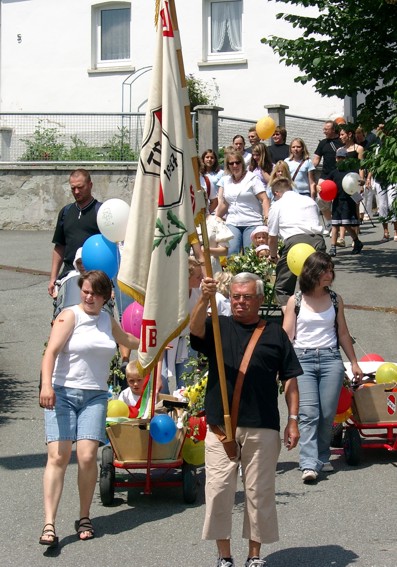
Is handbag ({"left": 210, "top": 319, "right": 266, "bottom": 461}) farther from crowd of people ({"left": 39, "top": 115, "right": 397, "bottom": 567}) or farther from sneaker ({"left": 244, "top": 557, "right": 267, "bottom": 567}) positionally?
sneaker ({"left": 244, "top": 557, "right": 267, "bottom": 567})

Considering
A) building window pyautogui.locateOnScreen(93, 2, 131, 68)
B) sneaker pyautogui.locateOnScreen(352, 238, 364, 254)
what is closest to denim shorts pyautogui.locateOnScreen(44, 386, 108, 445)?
sneaker pyautogui.locateOnScreen(352, 238, 364, 254)

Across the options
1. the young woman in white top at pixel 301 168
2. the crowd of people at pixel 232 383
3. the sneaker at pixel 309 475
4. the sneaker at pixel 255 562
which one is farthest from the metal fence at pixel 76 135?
the sneaker at pixel 255 562

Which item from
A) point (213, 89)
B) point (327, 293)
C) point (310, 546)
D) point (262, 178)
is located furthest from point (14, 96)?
point (310, 546)

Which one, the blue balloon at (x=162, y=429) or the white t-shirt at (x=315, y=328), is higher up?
the white t-shirt at (x=315, y=328)

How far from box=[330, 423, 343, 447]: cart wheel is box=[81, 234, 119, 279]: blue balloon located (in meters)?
2.29

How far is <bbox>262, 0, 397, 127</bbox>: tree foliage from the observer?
50.6ft

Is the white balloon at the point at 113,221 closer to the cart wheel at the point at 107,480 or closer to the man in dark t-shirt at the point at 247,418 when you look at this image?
the cart wheel at the point at 107,480

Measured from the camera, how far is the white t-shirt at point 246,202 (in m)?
13.6

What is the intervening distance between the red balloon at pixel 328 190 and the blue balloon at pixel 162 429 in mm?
10815

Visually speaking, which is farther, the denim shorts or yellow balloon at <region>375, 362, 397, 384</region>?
yellow balloon at <region>375, 362, 397, 384</region>

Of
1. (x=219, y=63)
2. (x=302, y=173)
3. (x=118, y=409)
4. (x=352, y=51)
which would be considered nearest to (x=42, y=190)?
(x=219, y=63)

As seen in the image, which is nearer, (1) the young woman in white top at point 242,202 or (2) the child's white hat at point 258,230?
(2) the child's white hat at point 258,230

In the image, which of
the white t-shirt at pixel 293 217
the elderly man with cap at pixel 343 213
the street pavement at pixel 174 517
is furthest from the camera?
the elderly man with cap at pixel 343 213

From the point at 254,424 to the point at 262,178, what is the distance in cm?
956
